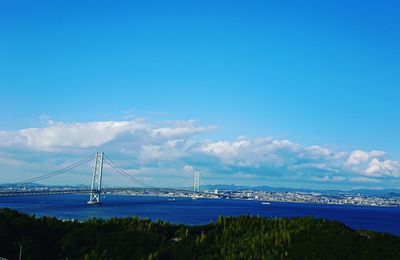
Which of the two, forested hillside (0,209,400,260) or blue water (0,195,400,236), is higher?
forested hillside (0,209,400,260)

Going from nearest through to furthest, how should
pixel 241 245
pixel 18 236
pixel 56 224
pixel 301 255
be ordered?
pixel 301 255 < pixel 241 245 < pixel 18 236 < pixel 56 224

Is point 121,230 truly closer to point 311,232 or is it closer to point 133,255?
point 133,255

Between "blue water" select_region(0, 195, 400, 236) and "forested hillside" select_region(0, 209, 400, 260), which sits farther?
"blue water" select_region(0, 195, 400, 236)

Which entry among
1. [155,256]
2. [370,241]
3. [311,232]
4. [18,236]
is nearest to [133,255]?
[155,256]

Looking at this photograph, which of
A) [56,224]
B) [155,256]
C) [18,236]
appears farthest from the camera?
[56,224]

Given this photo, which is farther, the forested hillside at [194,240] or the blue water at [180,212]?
the blue water at [180,212]

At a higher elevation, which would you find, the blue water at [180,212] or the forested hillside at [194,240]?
the forested hillside at [194,240]

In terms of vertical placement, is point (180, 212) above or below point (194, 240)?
below

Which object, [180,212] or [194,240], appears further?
[180,212]
